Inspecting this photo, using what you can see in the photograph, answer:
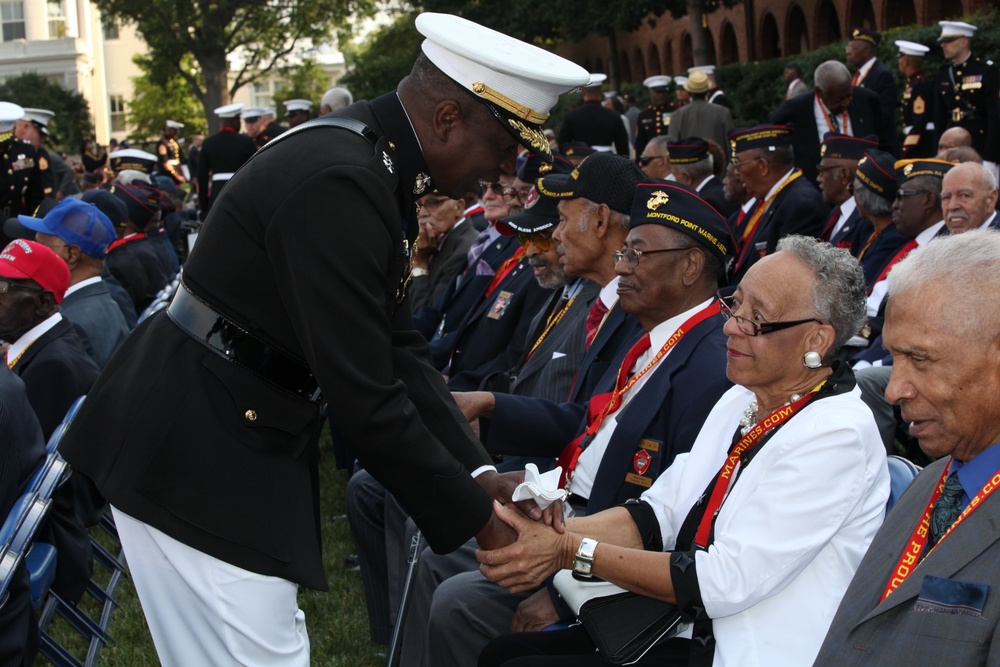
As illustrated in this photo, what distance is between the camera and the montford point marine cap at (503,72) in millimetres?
2656

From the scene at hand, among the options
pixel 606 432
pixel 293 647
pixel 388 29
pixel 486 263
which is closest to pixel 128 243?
pixel 486 263

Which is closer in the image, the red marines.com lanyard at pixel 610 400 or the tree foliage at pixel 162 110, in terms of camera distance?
the red marines.com lanyard at pixel 610 400

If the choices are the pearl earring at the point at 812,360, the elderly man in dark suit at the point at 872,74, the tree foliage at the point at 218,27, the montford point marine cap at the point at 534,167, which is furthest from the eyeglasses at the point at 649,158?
the tree foliage at the point at 218,27

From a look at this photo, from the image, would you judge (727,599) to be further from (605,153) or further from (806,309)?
(605,153)

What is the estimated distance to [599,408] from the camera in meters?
4.01

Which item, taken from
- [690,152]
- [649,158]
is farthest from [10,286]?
[649,158]

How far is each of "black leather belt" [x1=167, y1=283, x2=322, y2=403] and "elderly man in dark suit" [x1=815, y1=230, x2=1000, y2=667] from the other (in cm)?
138

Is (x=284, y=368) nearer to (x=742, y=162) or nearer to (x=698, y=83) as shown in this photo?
(x=742, y=162)

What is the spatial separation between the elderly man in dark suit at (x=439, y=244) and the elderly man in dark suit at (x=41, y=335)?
2605 mm

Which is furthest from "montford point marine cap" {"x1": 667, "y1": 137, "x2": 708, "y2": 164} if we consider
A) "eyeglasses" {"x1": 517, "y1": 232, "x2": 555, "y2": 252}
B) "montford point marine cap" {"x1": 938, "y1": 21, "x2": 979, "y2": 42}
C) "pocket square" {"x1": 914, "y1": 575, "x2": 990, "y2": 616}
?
"pocket square" {"x1": 914, "y1": 575, "x2": 990, "y2": 616}

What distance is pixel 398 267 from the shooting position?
272 centimetres

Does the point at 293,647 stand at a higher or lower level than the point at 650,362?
lower

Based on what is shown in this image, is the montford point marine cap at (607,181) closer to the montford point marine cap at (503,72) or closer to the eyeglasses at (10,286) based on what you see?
the montford point marine cap at (503,72)

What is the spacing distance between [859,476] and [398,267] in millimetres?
1283
